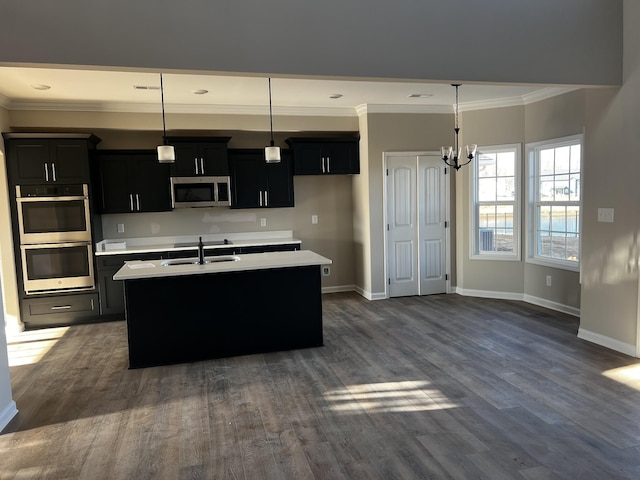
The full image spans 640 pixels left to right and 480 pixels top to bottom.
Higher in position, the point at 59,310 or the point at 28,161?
the point at 28,161

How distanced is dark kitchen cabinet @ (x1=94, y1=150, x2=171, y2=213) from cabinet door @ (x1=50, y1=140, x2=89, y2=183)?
0.28 metres

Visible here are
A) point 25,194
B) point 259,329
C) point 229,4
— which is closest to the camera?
point 229,4

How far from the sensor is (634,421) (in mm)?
2910

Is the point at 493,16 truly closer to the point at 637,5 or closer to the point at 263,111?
the point at 637,5

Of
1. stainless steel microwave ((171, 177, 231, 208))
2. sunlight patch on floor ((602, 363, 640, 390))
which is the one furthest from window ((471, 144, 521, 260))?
stainless steel microwave ((171, 177, 231, 208))

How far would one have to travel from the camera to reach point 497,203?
6.25m

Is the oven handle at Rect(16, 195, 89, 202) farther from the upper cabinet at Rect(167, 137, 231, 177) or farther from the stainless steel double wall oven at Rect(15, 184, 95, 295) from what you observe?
the upper cabinet at Rect(167, 137, 231, 177)

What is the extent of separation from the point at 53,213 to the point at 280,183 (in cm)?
282

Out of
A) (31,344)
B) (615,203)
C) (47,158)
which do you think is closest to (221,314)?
(31,344)

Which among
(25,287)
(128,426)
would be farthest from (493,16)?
(25,287)

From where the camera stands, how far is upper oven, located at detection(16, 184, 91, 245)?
5.34 meters

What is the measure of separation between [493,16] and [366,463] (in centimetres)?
346

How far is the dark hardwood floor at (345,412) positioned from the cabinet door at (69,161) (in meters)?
1.95

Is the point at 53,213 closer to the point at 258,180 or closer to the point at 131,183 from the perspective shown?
the point at 131,183
